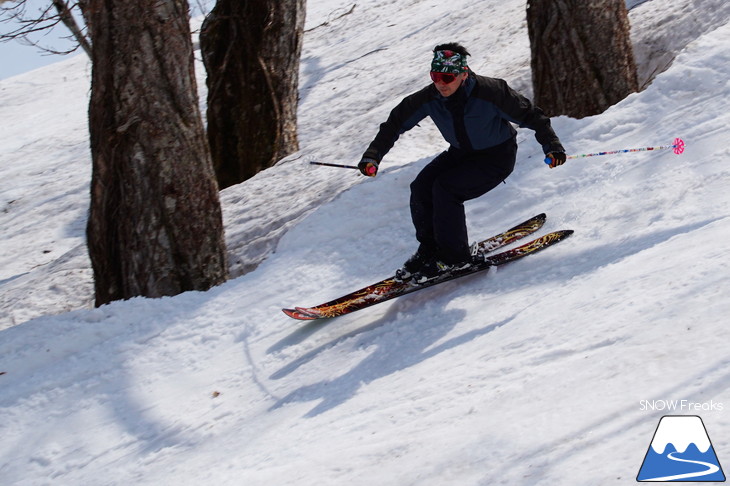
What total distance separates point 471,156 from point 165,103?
2.42 metres

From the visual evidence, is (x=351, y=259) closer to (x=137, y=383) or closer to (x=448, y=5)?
(x=137, y=383)

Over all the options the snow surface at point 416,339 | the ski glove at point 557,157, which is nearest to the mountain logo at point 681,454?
the snow surface at point 416,339

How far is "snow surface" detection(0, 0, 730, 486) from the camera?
307 cm

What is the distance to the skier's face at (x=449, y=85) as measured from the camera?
4793mm

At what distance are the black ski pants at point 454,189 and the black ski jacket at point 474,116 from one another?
0.25ft

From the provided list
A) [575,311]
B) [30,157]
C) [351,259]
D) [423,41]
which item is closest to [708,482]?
[575,311]

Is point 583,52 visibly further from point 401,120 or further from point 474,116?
point 401,120

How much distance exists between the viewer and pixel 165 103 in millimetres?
6078

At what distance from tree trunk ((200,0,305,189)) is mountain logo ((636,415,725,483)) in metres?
7.20

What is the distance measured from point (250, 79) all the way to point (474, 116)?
4.88 m

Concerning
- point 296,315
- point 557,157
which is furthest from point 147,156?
point 557,157

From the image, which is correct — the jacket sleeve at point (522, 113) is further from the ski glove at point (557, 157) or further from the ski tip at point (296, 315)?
the ski tip at point (296, 315)

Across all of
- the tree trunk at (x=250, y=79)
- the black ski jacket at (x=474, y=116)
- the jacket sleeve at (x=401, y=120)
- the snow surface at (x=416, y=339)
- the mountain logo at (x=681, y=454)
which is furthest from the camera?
the tree trunk at (x=250, y=79)

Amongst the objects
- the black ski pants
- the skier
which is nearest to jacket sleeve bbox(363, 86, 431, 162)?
the skier
